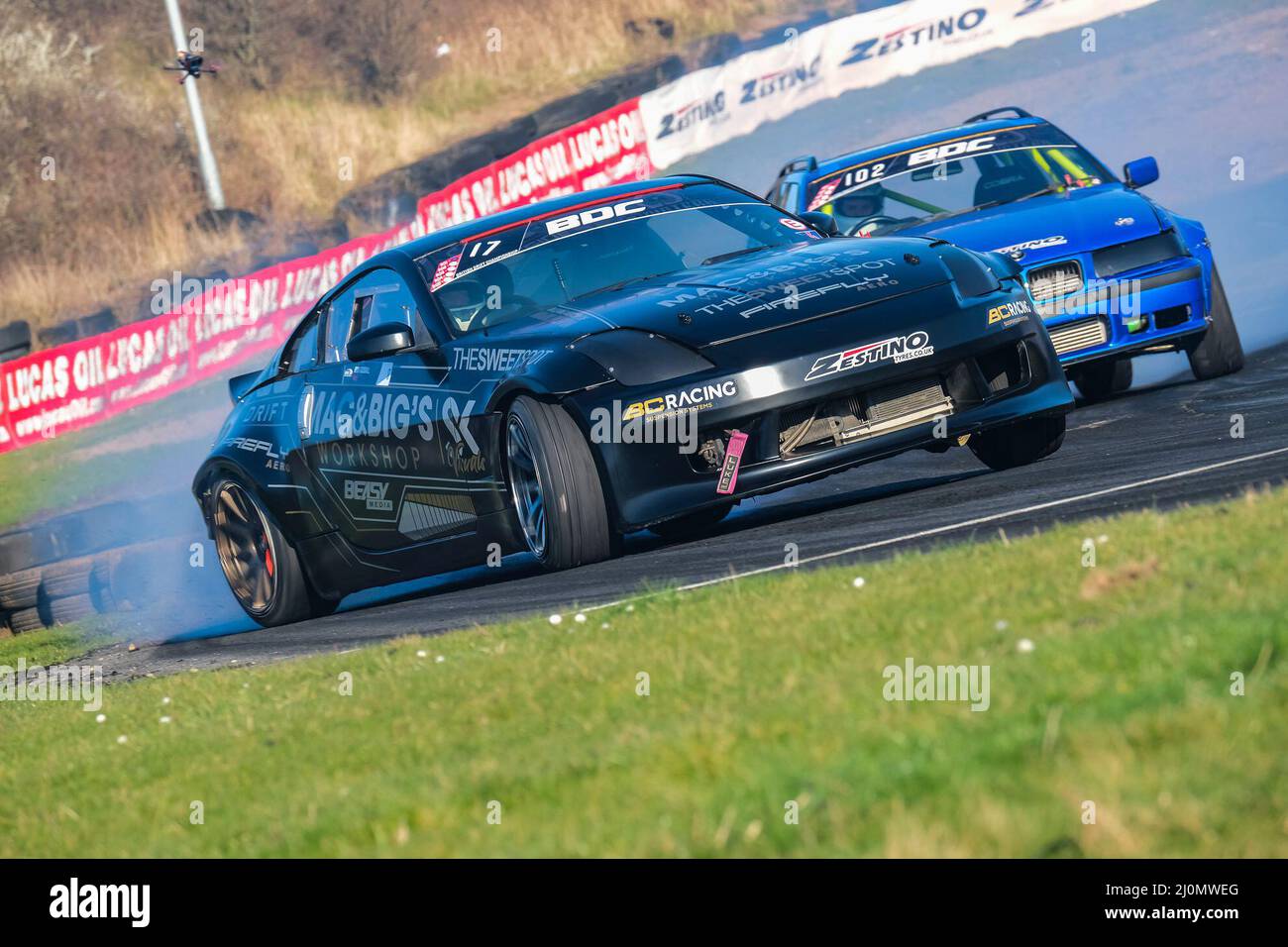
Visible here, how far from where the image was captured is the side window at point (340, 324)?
8.27 metres

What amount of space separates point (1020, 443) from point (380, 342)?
2.74 meters

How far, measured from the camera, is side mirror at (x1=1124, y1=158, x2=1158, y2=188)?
10242 mm

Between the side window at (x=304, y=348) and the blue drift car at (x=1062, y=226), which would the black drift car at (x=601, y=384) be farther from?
the blue drift car at (x=1062, y=226)

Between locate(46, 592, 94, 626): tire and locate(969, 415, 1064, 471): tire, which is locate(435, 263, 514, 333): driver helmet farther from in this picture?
locate(46, 592, 94, 626): tire

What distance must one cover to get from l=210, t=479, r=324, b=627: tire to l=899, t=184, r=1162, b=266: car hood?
371 cm

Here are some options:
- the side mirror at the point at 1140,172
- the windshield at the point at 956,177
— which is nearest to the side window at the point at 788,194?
the windshield at the point at 956,177

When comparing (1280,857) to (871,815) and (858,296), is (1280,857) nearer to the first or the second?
(871,815)

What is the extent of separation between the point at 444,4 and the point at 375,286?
40.1 m

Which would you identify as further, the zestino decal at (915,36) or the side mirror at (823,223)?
the zestino decal at (915,36)

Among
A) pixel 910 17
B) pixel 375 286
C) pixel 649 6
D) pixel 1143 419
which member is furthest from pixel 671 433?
pixel 649 6

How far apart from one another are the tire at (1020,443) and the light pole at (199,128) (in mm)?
28337

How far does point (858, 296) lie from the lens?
6895 millimetres

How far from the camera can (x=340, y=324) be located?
27.4 feet

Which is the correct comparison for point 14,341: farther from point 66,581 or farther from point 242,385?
point 242,385
